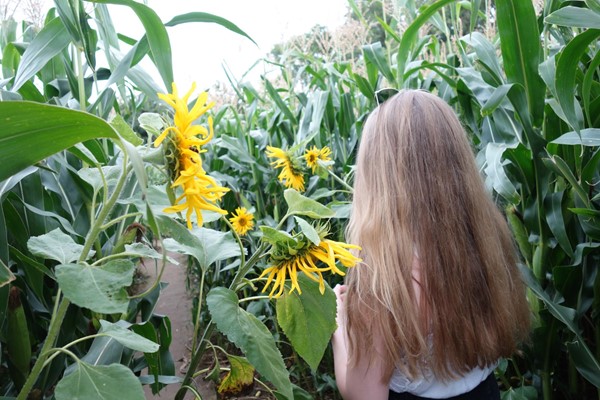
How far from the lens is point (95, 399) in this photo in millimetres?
634

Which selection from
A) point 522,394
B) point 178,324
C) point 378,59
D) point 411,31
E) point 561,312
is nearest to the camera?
point 561,312

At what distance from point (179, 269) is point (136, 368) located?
3.70m

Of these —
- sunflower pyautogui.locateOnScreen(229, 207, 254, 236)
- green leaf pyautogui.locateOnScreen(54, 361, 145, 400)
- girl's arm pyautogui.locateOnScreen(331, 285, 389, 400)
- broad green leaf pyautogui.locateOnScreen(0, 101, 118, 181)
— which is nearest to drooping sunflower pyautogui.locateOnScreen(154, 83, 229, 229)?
broad green leaf pyautogui.locateOnScreen(0, 101, 118, 181)

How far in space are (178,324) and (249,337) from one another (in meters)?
2.91

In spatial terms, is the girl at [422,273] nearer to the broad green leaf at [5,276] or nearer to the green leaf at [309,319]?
the green leaf at [309,319]

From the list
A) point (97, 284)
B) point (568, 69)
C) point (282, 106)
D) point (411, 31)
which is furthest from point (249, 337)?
point (282, 106)

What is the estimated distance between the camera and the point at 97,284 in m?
0.64

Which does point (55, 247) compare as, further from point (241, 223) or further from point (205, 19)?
point (241, 223)

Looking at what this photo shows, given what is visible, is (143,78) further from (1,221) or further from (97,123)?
(97,123)

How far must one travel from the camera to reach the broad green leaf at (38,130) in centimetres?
53

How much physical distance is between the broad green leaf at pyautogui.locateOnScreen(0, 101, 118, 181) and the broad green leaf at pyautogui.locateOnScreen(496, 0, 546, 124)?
1.19 m

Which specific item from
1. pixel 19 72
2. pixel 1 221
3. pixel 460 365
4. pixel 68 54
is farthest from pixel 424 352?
pixel 68 54

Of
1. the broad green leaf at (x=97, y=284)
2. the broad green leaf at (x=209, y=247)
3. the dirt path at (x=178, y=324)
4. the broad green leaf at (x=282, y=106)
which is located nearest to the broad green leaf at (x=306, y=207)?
the broad green leaf at (x=209, y=247)

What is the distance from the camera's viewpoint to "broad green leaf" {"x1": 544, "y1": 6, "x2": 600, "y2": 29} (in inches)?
46.8
